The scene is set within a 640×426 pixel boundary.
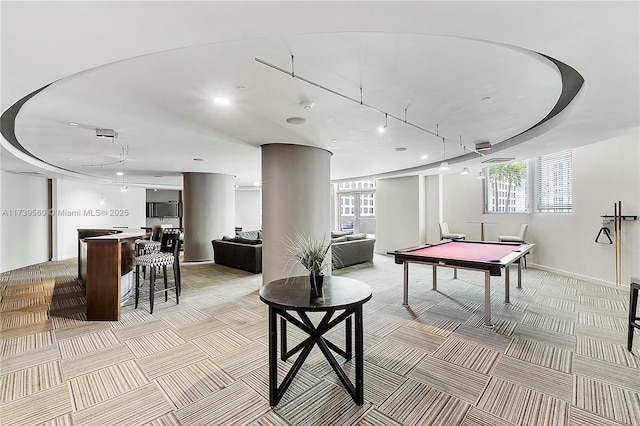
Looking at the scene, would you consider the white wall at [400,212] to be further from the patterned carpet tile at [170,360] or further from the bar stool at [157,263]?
the patterned carpet tile at [170,360]

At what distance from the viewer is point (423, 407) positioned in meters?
2.21

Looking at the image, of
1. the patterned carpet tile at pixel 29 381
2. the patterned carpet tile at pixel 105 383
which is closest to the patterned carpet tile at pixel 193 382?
the patterned carpet tile at pixel 105 383

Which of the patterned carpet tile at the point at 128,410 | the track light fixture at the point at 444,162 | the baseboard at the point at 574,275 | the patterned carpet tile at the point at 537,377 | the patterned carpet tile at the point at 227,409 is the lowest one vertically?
the patterned carpet tile at the point at 128,410

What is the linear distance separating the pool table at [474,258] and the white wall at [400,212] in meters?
3.91

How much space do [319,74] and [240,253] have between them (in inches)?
219

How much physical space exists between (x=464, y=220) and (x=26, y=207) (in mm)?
12282

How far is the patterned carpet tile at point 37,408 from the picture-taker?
2.10 m

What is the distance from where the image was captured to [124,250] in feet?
14.9

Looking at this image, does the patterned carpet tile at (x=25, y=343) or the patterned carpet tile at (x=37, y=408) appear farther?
the patterned carpet tile at (x=25, y=343)

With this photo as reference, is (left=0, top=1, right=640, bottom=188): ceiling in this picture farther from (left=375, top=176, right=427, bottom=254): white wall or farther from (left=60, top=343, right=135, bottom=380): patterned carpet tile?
(left=375, top=176, right=427, bottom=254): white wall

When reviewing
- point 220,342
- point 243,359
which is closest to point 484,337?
point 243,359

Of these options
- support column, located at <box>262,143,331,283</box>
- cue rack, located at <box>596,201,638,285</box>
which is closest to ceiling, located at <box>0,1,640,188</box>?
support column, located at <box>262,143,331,283</box>

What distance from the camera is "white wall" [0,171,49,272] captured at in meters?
7.31

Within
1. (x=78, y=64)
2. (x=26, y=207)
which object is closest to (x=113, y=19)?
(x=78, y=64)
